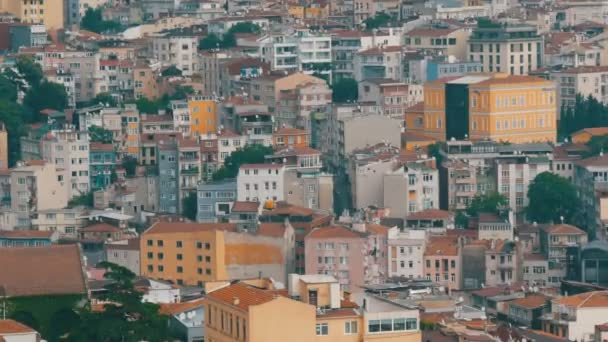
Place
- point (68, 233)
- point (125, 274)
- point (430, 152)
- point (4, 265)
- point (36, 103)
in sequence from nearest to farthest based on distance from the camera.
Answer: point (125, 274) < point (4, 265) < point (68, 233) < point (430, 152) < point (36, 103)

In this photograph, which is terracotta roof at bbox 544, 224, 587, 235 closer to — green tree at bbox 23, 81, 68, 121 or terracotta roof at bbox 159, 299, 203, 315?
terracotta roof at bbox 159, 299, 203, 315

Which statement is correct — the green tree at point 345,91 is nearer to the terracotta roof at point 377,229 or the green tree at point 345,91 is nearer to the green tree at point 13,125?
the green tree at point 13,125

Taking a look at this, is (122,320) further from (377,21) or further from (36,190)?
(377,21)

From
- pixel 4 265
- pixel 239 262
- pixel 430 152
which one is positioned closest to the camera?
pixel 4 265

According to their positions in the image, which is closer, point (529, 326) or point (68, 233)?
point (529, 326)

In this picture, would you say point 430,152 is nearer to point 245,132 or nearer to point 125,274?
point 245,132

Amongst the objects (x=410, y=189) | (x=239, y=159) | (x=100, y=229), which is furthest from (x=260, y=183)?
(x=100, y=229)

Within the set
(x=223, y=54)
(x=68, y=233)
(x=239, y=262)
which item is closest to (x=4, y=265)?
(x=239, y=262)
